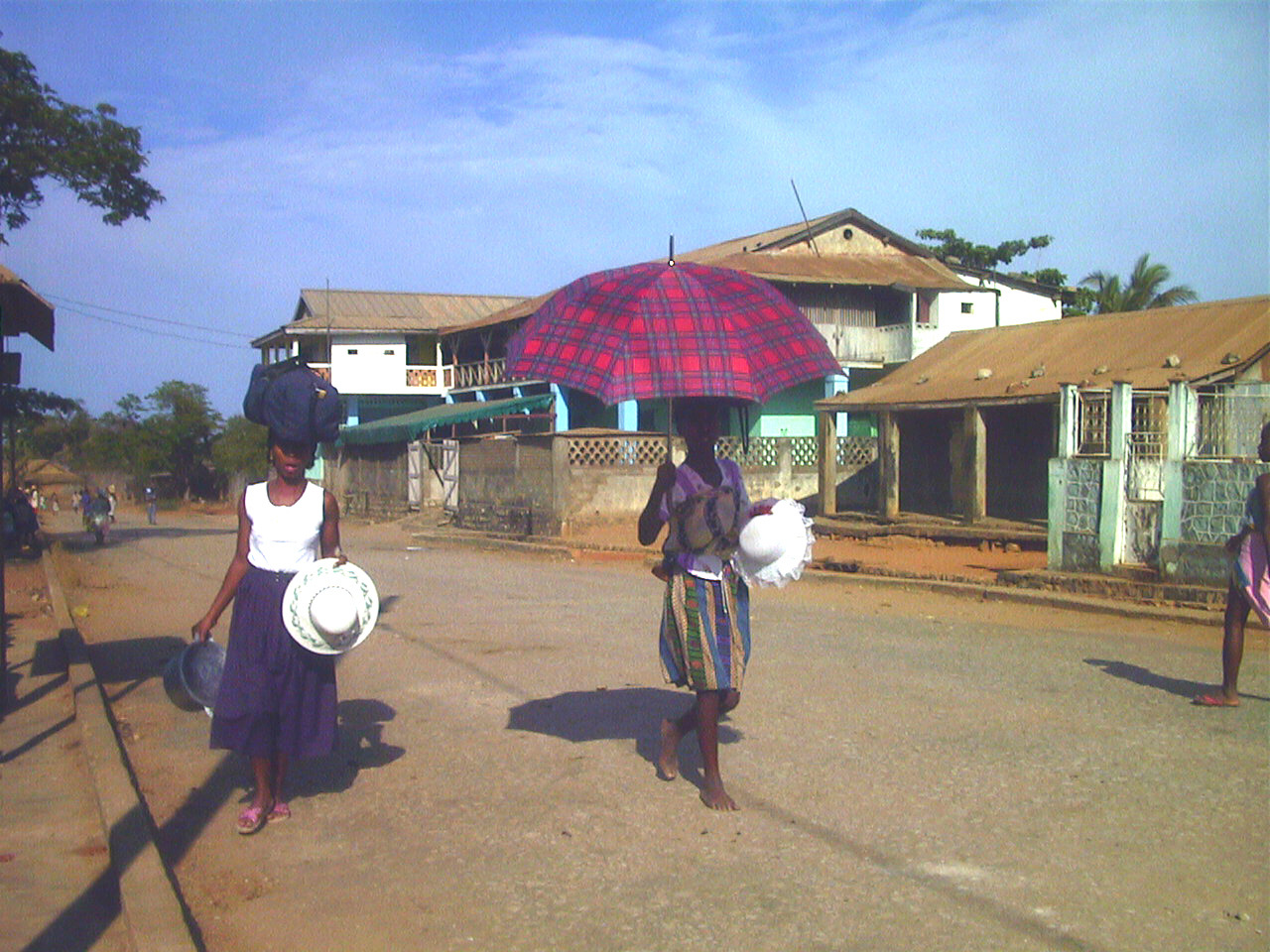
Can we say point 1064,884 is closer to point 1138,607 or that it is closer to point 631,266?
point 631,266

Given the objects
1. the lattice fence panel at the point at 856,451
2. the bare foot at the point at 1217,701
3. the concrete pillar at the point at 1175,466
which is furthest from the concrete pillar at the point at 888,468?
the bare foot at the point at 1217,701

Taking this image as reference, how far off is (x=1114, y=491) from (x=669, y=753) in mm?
9120

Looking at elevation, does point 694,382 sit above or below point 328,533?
above

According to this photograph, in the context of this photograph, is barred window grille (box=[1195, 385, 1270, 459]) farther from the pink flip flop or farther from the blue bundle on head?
the pink flip flop

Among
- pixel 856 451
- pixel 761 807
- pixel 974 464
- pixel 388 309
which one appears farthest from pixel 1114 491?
pixel 388 309

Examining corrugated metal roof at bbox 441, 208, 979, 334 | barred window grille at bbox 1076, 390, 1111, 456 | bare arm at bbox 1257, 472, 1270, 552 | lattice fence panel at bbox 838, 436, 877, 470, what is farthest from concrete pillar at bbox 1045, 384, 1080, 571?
corrugated metal roof at bbox 441, 208, 979, 334

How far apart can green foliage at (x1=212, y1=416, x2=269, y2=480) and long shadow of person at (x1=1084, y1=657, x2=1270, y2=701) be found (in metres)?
48.3

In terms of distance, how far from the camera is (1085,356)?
815 inches

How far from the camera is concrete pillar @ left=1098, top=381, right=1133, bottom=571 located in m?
12.9

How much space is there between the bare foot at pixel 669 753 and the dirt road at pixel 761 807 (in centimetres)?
11

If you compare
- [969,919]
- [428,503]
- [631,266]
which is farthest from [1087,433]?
[428,503]

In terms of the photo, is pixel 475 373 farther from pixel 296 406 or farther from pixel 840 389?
pixel 296 406

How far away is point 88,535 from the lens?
3422cm

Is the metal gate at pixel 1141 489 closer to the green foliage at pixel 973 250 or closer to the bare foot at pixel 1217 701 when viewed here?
the bare foot at pixel 1217 701
